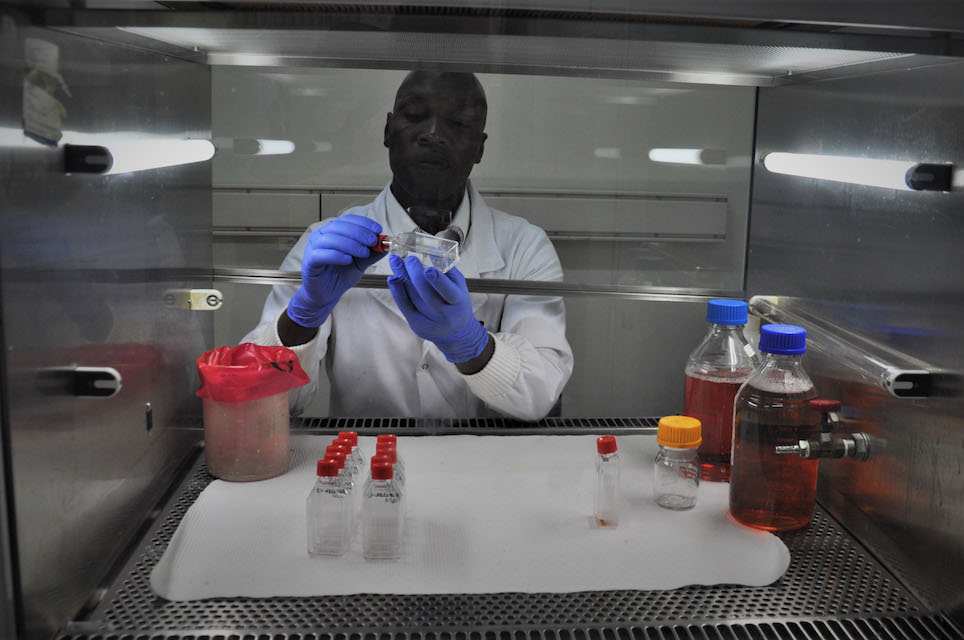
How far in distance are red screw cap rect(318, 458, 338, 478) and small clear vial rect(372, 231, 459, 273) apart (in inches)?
16.7

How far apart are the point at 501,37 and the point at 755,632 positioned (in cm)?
84

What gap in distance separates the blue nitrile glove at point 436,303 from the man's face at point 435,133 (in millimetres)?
214

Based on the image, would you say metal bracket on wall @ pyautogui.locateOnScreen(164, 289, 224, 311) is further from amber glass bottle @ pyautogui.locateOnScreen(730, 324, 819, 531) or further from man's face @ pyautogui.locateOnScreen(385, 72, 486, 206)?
amber glass bottle @ pyautogui.locateOnScreen(730, 324, 819, 531)

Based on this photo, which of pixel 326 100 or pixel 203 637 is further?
pixel 326 100

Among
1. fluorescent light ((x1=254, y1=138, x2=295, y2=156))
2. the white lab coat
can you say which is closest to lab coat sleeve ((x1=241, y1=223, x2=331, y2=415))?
the white lab coat

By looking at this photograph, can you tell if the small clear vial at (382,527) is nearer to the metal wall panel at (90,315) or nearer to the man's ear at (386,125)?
the metal wall panel at (90,315)

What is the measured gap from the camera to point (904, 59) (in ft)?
3.78

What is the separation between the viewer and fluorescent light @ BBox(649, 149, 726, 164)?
1.61 metres

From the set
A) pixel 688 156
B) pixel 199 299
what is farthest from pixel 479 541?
pixel 688 156

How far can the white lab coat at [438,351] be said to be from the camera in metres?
1.63

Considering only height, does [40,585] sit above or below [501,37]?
below

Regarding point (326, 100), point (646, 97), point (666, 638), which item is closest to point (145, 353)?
point (326, 100)

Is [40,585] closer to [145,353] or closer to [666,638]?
[145,353]

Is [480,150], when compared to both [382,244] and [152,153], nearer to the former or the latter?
[382,244]
